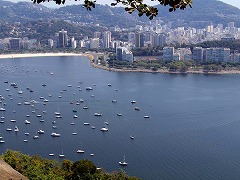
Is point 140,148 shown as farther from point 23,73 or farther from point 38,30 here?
point 38,30

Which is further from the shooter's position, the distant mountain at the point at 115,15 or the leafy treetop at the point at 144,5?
the distant mountain at the point at 115,15

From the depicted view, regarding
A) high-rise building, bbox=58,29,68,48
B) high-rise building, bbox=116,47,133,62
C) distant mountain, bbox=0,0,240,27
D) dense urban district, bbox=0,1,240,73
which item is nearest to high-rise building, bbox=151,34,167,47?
dense urban district, bbox=0,1,240,73

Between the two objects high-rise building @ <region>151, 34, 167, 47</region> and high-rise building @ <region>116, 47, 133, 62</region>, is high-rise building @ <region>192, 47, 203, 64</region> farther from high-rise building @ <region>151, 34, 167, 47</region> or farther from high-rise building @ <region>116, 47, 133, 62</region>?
high-rise building @ <region>151, 34, 167, 47</region>

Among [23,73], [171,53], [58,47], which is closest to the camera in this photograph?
[23,73]

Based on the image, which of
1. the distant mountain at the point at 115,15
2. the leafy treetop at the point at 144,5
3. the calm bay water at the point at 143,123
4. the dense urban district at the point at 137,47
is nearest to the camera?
the leafy treetop at the point at 144,5

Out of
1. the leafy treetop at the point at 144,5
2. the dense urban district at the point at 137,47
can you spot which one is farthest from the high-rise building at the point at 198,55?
the leafy treetop at the point at 144,5

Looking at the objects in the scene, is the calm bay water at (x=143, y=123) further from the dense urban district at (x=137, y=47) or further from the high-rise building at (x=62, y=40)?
the high-rise building at (x=62, y=40)

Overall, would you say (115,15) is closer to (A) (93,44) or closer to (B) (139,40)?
(A) (93,44)

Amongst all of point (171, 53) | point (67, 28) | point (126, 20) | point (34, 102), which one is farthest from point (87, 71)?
point (126, 20)
